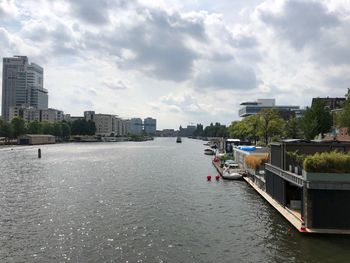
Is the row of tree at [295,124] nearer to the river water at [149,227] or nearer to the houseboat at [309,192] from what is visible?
the river water at [149,227]

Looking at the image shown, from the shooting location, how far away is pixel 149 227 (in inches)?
1524

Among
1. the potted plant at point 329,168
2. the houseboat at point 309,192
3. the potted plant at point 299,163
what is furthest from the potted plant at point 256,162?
the potted plant at point 329,168

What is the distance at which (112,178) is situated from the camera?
257ft

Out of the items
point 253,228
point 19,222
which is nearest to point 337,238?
point 253,228

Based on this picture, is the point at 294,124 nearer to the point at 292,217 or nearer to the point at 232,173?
the point at 232,173

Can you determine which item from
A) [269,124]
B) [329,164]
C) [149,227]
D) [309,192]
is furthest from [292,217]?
[269,124]

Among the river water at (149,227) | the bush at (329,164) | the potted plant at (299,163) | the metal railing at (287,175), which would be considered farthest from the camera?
the potted plant at (299,163)

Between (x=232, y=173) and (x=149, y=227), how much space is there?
40657 mm

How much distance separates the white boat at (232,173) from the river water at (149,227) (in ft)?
26.4

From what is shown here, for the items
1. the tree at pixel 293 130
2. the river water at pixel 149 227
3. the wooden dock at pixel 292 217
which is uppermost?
the tree at pixel 293 130

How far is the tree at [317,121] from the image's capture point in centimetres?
11194

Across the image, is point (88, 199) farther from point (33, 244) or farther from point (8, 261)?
point (8, 261)

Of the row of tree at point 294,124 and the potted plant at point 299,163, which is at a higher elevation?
Answer: the row of tree at point 294,124

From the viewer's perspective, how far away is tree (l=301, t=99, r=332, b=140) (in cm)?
11194
